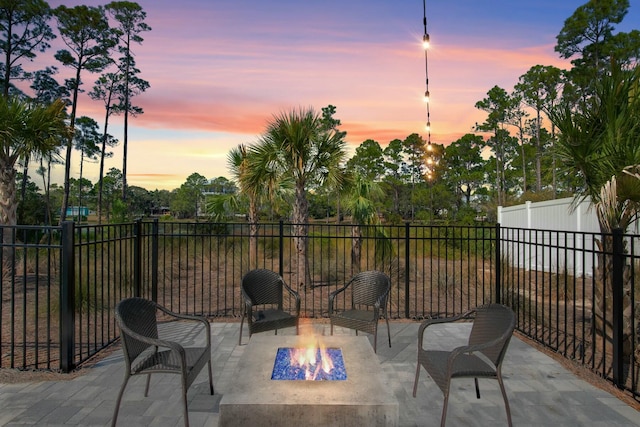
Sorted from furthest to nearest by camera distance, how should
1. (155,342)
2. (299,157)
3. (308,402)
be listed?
1. (299,157)
2. (155,342)
3. (308,402)

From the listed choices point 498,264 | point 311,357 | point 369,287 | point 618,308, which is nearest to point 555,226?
point 498,264

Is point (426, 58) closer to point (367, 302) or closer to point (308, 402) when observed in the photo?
point (367, 302)

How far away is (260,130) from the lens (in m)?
9.38

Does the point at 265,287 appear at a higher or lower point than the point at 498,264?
lower

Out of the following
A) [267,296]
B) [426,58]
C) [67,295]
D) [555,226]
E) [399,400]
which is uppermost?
[426,58]

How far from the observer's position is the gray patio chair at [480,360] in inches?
116

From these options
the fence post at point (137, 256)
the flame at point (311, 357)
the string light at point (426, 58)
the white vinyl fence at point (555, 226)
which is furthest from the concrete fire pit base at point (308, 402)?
the white vinyl fence at point (555, 226)

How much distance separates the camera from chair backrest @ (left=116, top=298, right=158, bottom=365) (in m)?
3.03

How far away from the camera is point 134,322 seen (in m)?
3.34

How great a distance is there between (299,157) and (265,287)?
4.45 meters

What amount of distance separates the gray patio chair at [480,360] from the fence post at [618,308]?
4.73 ft

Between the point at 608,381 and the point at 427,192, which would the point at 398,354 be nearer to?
the point at 608,381

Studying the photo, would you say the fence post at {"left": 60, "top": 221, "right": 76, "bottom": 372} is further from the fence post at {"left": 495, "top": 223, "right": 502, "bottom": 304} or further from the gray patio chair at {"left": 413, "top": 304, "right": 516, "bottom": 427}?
the fence post at {"left": 495, "top": 223, "right": 502, "bottom": 304}

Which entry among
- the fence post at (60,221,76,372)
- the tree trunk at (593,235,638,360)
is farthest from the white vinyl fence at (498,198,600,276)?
the fence post at (60,221,76,372)
